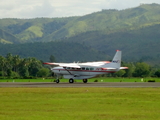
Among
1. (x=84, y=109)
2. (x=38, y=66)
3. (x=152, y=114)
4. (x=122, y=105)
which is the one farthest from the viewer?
(x=38, y=66)

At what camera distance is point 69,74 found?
282 feet

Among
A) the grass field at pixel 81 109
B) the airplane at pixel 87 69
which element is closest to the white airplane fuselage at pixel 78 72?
the airplane at pixel 87 69

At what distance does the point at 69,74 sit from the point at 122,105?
48.4 metres

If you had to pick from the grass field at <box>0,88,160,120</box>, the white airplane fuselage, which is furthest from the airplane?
the grass field at <box>0,88,160,120</box>

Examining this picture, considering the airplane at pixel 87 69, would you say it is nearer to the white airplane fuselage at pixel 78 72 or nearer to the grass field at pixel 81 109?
the white airplane fuselage at pixel 78 72

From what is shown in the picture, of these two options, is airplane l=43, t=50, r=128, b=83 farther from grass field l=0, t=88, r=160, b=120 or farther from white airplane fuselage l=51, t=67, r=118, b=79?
grass field l=0, t=88, r=160, b=120

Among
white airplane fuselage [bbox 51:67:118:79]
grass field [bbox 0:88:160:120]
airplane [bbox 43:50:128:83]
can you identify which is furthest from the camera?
white airplane fuselage [bbox 51:67:118:79]

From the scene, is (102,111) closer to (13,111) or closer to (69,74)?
(13,111)

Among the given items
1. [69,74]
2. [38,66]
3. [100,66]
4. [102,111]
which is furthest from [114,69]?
[38,66]

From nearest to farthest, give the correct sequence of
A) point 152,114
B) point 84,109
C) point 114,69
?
point 152,114, point 84,109, point 114,69

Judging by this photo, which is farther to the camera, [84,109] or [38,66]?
[38,66]

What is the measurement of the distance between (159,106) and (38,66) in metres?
151

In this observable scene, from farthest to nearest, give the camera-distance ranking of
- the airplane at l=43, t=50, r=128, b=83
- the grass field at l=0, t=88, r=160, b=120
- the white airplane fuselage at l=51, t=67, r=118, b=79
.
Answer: the white airplane fuselage at l=51, t=67, r=118, b=79 → the airplane at l=43, t=50, r=128, b=83 → the grass field at l=0, t=88, r=160, b=120

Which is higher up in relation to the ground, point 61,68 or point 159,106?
point 61,68
